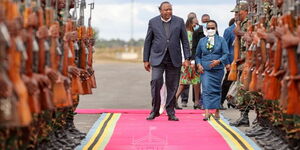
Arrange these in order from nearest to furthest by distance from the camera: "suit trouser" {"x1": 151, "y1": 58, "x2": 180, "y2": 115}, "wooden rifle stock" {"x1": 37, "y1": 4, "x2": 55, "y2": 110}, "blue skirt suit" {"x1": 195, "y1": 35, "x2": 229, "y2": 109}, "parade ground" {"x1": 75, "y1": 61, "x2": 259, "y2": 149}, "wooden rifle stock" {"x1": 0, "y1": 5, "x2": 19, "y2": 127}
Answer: "wooden rifle stock" {"x1": 0, "y1": 5, "x2": 19, "y2": 127}
"wooden rifle stock" {"x1": 37, "y1": 4, "x2": 55, "y2": 110}
"parade ground" {"x1": 75, "y1": 61, "x2": 259, "y2": 149}
"blue skirt suit" {"x1": 195, "y1": 35, "x2": 229, "y2": 109}
"suit trouser" {"x1": 151, "y1": 58, "x2": 180, "y2": 115}

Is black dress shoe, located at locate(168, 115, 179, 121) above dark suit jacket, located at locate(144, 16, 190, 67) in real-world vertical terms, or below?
below

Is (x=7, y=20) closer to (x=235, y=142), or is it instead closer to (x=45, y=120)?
(x=45, y=120)

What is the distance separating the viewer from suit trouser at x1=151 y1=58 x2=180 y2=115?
17.1m

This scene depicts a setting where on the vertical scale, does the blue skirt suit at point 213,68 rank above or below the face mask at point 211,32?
below

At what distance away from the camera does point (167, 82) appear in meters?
17.3

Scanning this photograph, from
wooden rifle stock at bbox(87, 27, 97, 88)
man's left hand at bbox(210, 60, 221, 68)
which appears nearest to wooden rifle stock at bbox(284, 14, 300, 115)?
wooden rifle stock at bbox(87, 27, 97, 88)

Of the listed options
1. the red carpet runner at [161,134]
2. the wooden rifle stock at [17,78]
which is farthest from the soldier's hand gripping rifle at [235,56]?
the wooden rifle stock at [17,78]

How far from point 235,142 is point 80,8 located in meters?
3.26

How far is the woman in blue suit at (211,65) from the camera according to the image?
661 inches

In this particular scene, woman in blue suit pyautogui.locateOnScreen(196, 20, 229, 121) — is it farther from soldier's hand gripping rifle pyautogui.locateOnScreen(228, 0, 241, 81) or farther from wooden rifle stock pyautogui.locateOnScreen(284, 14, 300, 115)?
wooden rifle stock pyautogui.locateOnScreen(284, 14, 300, 115)

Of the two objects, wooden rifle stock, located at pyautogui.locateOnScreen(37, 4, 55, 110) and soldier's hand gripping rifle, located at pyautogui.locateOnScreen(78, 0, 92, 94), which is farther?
soldier's hand gripping rifle, located at pyautogui.locateOnScreen(78, 0, 92, 94)

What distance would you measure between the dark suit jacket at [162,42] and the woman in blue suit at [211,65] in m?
0.40

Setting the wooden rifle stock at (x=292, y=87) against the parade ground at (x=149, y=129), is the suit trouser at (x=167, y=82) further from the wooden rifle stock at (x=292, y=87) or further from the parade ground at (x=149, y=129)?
the wooden rifle stock at (x=292, y=87)

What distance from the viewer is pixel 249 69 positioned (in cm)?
1332
